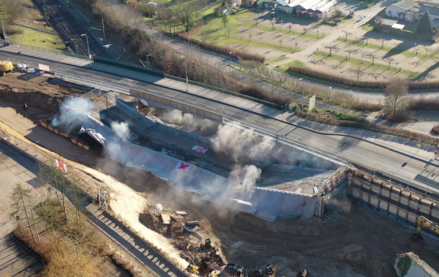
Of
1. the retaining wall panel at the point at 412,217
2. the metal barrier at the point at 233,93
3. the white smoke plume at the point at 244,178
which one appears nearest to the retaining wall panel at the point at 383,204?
the retaining wall panel at the point at 412,217

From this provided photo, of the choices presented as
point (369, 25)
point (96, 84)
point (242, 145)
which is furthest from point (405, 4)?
point (96, 84)

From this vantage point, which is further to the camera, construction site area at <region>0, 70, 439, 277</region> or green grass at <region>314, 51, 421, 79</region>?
green grass at <region>314, 51, 421, 79</region>

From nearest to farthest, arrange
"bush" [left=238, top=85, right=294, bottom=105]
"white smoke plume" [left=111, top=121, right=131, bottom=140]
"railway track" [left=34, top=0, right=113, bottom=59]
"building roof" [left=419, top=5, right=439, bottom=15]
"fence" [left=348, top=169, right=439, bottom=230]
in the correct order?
"fence" [left=348, top=169, right=439, bottom=230] → "white smoke plume" [left=111, top=121, right=131, bottom=140] → "bush" [left=238, top=85, right=294, bottom=105] → "railway track" [left=34, top=0, right=113, bottom=59] → "building roof" [left=419, top=5, right=439, bottom=15]

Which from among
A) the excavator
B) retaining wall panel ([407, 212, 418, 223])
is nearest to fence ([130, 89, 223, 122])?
retaining wall panel ([407, 212, 418, 223])

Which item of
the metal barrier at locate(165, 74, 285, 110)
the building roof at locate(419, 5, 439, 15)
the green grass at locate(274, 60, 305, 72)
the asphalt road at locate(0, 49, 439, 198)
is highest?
the building roof at locate(419, 5, 439, 15)

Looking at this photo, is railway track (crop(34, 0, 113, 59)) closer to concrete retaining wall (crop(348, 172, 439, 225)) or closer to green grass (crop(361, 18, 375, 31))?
green grass (crop(361, 18, 375, 31))
